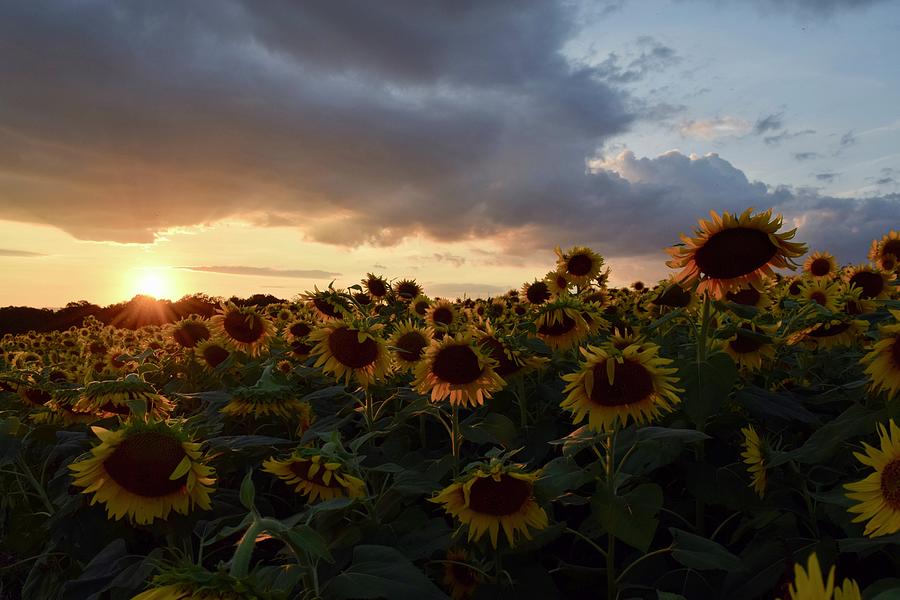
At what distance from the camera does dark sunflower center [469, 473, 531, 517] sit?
8.71 feet

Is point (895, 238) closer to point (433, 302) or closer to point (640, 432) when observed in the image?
point (433, 302)

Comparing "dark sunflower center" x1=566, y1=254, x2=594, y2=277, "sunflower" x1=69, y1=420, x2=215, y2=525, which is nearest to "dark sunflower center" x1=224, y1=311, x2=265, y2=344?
"sunflower" x1=69, y1=420, x2=215, y2=525

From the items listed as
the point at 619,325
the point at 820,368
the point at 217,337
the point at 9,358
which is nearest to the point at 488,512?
the point at 619,325

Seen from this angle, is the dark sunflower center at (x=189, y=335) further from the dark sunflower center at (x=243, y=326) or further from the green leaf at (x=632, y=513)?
the green leaf at (x=632, y=513)

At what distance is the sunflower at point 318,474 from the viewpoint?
2.74m

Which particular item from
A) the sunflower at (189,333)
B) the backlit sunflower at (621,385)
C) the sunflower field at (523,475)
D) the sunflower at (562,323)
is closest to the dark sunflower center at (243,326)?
the sunflower at (189,333)

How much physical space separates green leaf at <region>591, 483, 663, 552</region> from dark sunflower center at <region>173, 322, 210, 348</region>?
5.85 meters

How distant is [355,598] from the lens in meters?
2.07

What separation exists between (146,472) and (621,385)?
2.14m

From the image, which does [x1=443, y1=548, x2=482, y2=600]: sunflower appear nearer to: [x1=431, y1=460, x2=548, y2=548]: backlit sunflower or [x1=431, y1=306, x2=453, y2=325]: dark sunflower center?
[x1=431, y1=460, x2=548, y2=548]: backlit sunflower

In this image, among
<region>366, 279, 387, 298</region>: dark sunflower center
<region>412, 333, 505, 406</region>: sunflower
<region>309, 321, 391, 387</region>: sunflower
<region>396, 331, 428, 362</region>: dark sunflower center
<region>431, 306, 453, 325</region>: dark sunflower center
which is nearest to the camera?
<region>412, 333, 505, 406</region>: sunflower

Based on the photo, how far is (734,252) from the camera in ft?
11.7

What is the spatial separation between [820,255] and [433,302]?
21.6 feet

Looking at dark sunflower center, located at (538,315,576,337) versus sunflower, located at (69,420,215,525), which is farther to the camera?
dark sunflower center, located at (538,315,576,337)
